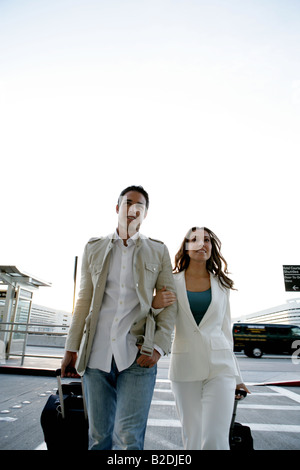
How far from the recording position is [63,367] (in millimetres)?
1922

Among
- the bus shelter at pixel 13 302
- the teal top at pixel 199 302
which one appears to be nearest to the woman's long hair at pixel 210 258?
the teal top at pixel 199 302

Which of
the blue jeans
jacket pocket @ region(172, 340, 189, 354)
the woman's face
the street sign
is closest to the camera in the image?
the blue jeans

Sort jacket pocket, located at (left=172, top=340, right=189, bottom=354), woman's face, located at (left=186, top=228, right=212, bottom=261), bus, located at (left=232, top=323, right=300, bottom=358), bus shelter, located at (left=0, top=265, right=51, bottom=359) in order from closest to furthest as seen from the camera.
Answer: jacket pocket, located at (left=172, top=340, right=189, bottom=354)
woman's face, located at (left=186, top=228, right=212, bottom=261)
bus shelter, located at (left=0, top=265, right=51, bottom=359)
bus, located at (left=232, top=323, right=300, bottom=358)

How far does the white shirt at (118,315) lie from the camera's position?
175cm

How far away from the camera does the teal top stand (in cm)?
228

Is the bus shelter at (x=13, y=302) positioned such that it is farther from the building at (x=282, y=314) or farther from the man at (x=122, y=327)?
the building at (x=282, y=314)

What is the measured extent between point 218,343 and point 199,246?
773 millimetres

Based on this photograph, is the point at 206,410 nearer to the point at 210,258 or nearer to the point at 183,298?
the point at 183,298

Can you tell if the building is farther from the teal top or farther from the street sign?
the teal top

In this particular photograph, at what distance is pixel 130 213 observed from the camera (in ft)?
7.04

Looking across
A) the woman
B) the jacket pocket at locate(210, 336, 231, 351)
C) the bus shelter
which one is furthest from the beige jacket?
the bus shelter

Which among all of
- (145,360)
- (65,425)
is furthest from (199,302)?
(65,425)

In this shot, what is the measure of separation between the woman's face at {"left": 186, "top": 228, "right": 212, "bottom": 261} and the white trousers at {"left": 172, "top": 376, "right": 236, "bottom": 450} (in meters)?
0.92
